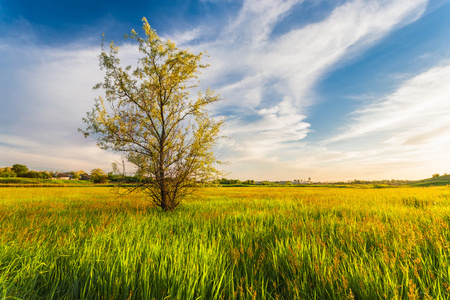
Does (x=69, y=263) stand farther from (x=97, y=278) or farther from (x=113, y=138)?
(x=113, y=138)

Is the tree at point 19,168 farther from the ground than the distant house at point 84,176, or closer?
farther from the ground

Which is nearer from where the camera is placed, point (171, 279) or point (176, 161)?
point (171, 279)

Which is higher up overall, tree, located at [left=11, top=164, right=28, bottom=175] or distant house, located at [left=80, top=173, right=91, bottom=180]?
tree, located at [left=11, top=164, right=28, bottom=175]

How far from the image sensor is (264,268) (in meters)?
3.16

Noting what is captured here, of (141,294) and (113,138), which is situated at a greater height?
(113,138)

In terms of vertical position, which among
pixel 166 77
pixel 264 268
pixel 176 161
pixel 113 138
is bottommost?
pixel 264 268

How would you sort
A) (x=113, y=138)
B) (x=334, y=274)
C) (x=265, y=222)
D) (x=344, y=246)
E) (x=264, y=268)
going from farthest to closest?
(x=113, y=138)
(x=265, y=222)
(x=344, y=246)
(x=264, y=268)
(x=334, y=274)

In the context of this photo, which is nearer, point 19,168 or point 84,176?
point 19,168

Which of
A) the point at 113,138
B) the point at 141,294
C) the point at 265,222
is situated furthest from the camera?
the point at 113,138

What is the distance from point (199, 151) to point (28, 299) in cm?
673

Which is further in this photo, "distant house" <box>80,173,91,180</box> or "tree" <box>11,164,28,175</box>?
"distant house" <box>80,173,91,180</box>

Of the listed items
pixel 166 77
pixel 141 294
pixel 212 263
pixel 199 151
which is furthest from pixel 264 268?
pixel 166 77

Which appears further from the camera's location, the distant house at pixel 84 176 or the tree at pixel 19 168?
the distant house at pixel 84 176

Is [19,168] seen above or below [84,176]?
above
